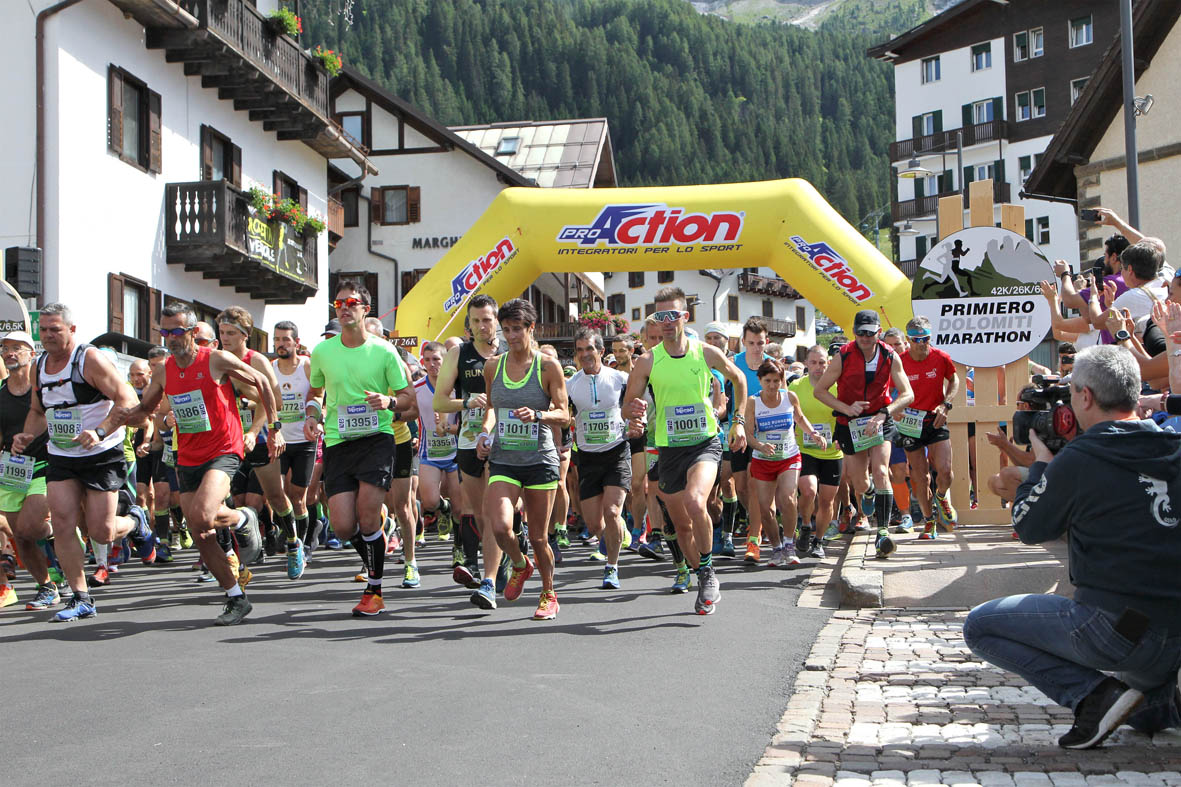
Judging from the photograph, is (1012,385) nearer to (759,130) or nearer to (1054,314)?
(1054,314)

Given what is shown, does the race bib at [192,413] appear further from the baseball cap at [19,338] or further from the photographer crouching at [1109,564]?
the photographer crouching at [1109,564]

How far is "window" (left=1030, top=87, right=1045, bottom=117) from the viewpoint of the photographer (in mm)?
66325

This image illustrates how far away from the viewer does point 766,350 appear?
14.1 metres

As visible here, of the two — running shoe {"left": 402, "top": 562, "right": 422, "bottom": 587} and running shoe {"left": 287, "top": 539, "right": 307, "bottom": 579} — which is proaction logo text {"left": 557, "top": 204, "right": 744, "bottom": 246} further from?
running shoe {"left": 402, "top": 562, "right": 422, "bottom": 587}

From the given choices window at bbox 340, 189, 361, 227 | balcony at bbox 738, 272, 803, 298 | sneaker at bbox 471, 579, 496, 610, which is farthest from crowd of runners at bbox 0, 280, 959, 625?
balcony at bbox 738, 272, 803, 298

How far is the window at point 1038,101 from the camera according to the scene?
66.3 m

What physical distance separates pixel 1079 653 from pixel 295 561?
8.25 m

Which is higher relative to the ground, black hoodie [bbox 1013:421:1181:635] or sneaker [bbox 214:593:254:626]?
black hoodie [bbox 1013:421:1181:635]

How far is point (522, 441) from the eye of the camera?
9164 mm

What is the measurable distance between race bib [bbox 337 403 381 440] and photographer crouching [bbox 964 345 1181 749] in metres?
5.37

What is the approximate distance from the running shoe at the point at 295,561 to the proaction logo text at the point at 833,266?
10429 millimetres

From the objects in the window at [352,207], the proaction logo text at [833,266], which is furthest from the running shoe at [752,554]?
the window at [352,207]

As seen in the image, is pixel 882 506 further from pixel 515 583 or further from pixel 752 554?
pixel 515 583

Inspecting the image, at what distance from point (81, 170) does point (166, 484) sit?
34.4ft
